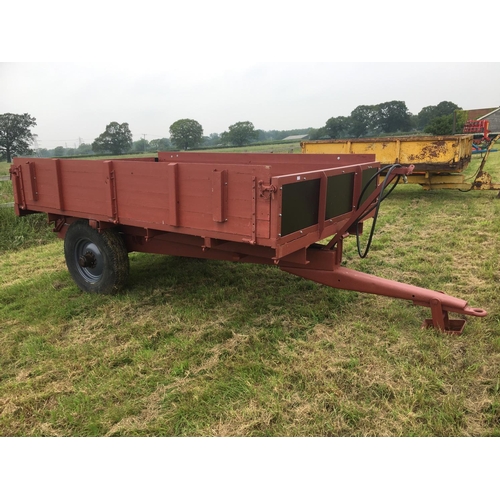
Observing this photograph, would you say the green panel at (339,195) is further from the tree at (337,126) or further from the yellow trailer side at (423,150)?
the tree at (337,126)

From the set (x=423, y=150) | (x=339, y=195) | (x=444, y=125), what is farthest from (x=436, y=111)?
(x=339, y=195)

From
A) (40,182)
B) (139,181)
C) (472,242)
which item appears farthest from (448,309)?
(40,182)

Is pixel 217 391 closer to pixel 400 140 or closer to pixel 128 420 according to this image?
pixel 128 420

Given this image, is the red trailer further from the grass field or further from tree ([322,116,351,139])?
tree ([322,116,351,139])

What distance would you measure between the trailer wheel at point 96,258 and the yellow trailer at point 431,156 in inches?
295

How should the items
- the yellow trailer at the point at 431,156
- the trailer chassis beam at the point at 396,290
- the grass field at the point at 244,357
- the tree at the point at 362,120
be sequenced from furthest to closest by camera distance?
the tree at the point at 362,120
the yellow trailer at the point at 431,156
the trailer chassis beam at the point at 396,290
the grass field at the point at 244,357

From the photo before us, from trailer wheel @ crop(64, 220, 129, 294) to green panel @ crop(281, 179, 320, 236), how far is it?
7.00 feet

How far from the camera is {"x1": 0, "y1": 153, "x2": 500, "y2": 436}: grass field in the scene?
2.63 meters

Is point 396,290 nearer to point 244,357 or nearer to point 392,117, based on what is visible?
point 244,357

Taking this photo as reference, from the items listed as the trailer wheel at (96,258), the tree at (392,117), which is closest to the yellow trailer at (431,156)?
the trailer wheel at (96,258)

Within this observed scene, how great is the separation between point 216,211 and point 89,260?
209 cm

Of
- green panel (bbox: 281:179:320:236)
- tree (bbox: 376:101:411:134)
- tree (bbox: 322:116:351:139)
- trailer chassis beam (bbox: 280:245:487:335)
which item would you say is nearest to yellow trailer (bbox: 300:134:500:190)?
trailer chassis beam (bbox: 280:245:487:335)

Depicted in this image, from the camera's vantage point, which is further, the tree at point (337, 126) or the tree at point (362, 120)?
the tree at point (362, 120)

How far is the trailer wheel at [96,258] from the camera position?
14.5ft
